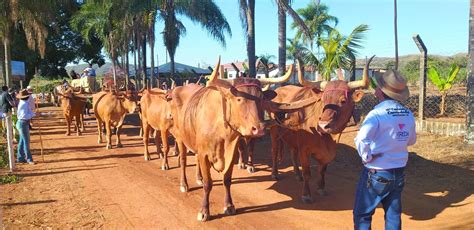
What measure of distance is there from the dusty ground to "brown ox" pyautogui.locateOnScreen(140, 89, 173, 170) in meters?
0.59

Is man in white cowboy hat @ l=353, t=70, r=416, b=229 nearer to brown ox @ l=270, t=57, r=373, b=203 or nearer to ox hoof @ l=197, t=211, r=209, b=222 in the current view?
brown ox @ l=270, t=57, r=373, b=203

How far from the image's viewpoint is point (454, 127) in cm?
987

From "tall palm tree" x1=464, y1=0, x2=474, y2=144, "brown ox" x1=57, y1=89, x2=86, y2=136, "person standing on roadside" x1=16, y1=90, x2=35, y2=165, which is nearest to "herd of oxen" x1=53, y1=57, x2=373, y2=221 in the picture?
"tall palm tree" x1=464, y1=0, x2=474, y2=144

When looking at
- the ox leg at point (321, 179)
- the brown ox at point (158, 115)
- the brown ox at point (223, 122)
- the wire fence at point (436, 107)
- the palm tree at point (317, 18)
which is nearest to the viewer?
the brown ox at point (223, 122)

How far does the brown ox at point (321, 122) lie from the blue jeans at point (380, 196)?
1568mm

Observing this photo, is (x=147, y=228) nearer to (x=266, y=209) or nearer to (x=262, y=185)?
(x=266, y=209)

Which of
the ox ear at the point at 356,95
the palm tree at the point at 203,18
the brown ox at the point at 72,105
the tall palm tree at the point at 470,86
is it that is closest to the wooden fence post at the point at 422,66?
the tall palm tree at the point at 470,86

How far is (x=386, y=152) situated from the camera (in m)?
4.12

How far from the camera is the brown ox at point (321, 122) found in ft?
19.6

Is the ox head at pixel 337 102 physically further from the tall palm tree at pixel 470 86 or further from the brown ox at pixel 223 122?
the tall palm tree at pixel 470 86

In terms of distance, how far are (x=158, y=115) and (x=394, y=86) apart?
641 centimetres

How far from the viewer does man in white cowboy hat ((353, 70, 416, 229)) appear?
412 cm

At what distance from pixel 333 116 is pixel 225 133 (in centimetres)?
155

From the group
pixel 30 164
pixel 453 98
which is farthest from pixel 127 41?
pixel 453 98
